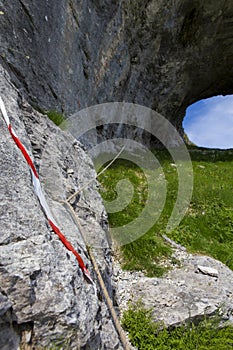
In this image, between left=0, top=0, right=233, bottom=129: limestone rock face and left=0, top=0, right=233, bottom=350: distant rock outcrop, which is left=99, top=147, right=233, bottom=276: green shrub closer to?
left=0, top=0, right=233, bottom=350: distant rock outcrop

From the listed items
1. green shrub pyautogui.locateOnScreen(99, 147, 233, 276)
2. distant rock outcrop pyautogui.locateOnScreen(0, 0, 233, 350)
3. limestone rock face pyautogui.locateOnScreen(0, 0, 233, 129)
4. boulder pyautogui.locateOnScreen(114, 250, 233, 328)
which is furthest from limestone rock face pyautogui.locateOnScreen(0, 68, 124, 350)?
limestone rock face pyautogui.locateOnScreen(0, 0, 233, 129)

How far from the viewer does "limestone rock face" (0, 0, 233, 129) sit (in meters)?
7.90

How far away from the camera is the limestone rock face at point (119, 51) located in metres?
7.90

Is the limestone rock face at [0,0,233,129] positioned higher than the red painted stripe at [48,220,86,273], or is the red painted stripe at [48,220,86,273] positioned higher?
the limestone rock face at [0,0,233,129]

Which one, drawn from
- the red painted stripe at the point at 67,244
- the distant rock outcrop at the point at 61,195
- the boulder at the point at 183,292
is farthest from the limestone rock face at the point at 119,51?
the boulder at the point at 183,292

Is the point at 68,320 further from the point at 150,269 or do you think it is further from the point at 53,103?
the point at 53,103

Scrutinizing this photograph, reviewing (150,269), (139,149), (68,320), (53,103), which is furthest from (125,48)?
(68,320)

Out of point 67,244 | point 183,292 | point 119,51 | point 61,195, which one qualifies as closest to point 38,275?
point 67,244

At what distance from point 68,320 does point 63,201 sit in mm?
2250

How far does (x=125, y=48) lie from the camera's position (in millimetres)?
17859

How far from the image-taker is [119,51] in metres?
16.9

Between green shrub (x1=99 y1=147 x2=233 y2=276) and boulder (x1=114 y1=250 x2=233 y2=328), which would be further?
green shrub (x1=99 y1=147 x2=233 y2=276)

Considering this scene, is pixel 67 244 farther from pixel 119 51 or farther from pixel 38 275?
pixel 119 51

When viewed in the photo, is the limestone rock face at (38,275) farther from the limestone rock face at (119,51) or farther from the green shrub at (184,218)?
the limestone rock face at (119,51)
